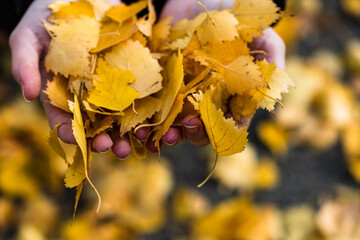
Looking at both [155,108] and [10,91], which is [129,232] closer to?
[155,108]

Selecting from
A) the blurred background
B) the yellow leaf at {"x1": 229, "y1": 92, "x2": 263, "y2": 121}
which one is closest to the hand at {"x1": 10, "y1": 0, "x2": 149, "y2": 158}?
the yellow leaf at {"x1": 229, "y1": 92, "x2": 263, "y2": 121}

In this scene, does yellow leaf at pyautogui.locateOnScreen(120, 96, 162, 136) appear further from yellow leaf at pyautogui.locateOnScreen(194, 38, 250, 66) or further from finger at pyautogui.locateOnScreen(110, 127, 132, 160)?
yellow leaf at pyautogui.locateOnScreen(194, 38, 250, 66)

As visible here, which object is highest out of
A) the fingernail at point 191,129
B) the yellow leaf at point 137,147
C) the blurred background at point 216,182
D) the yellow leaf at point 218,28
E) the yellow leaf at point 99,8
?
the yellow leaf at point 218,28

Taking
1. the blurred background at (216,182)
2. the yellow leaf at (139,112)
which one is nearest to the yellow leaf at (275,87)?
the yellow leaf at (139,112)

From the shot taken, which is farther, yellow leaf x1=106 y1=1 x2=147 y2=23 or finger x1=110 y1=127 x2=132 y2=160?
yellow leaf x1=106 y1=1 x2=147 y2=23

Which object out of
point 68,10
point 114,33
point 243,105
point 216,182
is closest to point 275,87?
point 243,105

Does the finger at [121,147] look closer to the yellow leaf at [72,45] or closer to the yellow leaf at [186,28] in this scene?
the yellow leaf at [72,45]

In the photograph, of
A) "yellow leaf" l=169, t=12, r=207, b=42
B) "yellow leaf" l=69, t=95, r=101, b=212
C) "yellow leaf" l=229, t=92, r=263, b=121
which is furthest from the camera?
"yellow leaf" l=169, t=12, r=207, b=42
